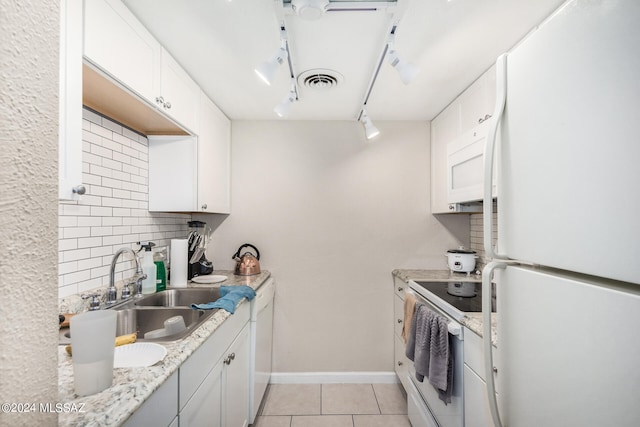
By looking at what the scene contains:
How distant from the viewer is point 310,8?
115cm

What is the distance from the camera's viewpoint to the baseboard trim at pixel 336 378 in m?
2.57

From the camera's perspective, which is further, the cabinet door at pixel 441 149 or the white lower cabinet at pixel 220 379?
the cabinet door at pixel 441 149

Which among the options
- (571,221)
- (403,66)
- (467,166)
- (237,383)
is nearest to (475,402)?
(571,221)

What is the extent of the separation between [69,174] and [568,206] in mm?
1384

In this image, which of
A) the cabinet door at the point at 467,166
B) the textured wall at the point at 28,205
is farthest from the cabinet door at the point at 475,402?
the textured wall at the point at 28,205

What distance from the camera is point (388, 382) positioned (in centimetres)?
257

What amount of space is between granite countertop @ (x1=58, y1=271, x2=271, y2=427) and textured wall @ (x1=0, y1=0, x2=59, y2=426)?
1.00 ft

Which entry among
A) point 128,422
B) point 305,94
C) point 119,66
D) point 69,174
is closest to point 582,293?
point 128,422

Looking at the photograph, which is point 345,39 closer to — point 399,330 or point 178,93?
point 178,93

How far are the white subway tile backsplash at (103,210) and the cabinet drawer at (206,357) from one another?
738 millimetres

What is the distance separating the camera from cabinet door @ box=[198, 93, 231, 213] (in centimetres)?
207

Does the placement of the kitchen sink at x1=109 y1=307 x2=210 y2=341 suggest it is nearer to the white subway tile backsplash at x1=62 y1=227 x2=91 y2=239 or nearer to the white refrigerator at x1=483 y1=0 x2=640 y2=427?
the white subway tile backsplash at x1=62 y1=227 x2=91 y2=239

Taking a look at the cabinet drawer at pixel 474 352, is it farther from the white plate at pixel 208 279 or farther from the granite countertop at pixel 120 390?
the white plate at pixel 208 279

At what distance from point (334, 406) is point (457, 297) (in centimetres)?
133
